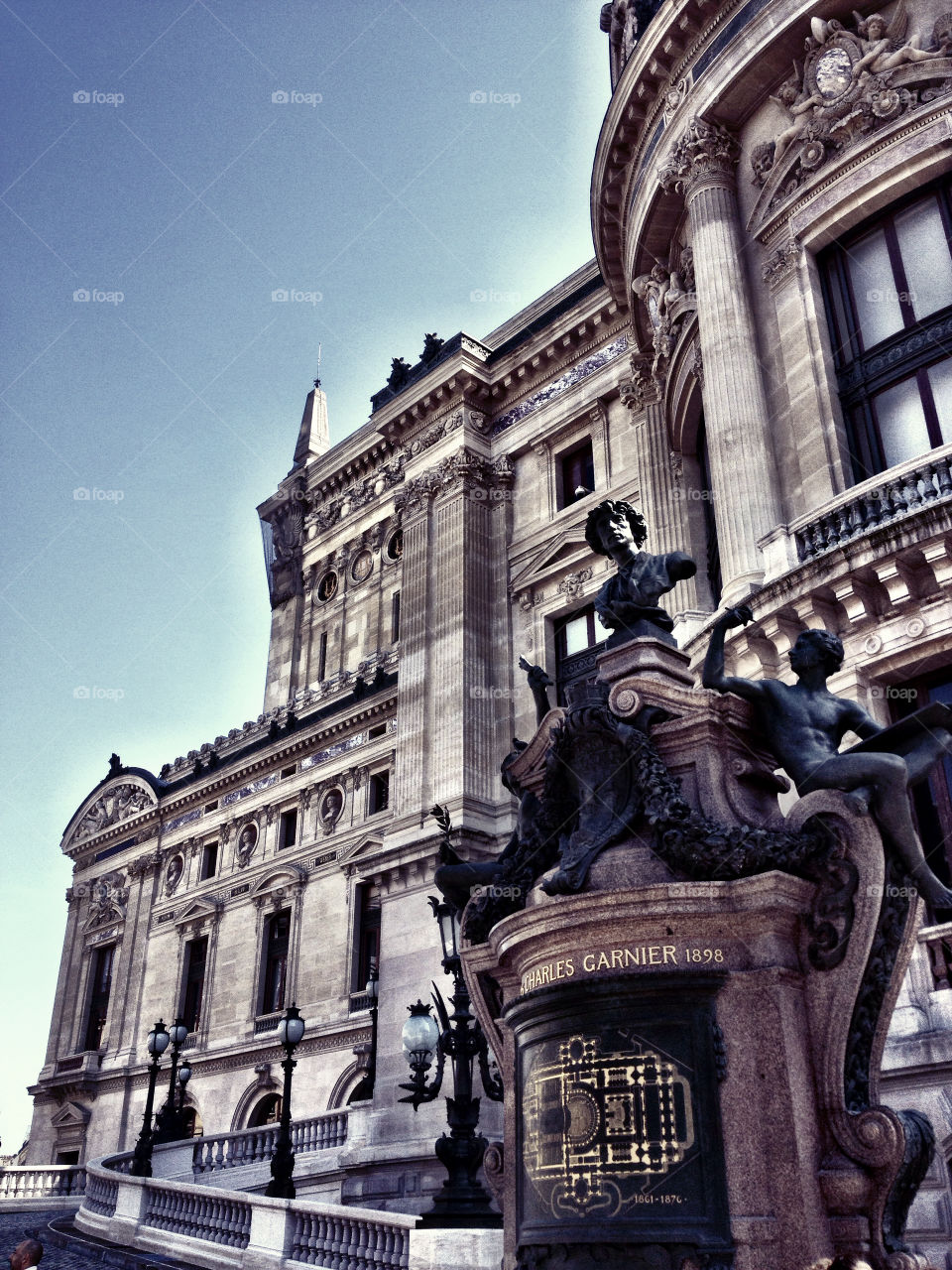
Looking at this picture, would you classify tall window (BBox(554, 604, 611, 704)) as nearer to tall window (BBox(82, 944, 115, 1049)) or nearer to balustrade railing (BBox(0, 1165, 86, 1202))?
balustrade railing (BBox(0, 1165, 86, 1202))

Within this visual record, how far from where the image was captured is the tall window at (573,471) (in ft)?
98.2

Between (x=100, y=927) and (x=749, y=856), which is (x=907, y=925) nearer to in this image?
(x=749, y=856)

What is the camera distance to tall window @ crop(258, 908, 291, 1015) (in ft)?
111

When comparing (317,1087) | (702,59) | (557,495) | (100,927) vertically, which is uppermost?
(702,59)

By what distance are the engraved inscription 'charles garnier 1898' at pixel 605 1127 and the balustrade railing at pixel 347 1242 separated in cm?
621

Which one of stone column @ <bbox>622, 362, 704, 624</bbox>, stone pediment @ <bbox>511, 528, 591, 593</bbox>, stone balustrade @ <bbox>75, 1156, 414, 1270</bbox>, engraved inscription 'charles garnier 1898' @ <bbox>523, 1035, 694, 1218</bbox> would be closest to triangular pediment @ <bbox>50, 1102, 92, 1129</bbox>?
stone balustrade @ <bbox>75, 1156, 414, 1270</bbox>

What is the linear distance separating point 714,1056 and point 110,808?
143ft

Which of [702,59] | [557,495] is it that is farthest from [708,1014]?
[557,495]

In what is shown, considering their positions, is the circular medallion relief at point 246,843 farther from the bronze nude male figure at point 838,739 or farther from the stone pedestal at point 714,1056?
the bronze nude male figure at point 838,739

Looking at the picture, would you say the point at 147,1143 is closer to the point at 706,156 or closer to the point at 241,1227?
the point at 241,1227

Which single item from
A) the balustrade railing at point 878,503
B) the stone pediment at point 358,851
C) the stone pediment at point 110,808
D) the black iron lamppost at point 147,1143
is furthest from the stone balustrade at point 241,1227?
the stone pediment at point 110,808

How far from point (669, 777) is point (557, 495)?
2330cm

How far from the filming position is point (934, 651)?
49.9 ft

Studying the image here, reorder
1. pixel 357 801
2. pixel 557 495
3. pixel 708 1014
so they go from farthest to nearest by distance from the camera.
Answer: pixel 357 801 < pixel 557 495 < pixel 708 1014
